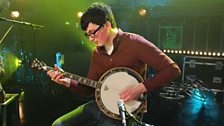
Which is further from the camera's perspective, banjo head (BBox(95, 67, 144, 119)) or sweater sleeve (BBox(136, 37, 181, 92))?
banjo head (BBox(95, 67, 144, 119))

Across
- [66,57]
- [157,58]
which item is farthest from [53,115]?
[157,58]

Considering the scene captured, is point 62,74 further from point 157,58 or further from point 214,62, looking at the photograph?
point 214,62

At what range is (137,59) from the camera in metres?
2.37

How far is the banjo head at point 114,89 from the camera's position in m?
2.38

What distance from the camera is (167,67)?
7.39 feet

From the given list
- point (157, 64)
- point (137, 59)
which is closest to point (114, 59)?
point (137, 59)

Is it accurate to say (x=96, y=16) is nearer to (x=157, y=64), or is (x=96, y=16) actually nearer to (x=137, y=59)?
(x=137, y=59)

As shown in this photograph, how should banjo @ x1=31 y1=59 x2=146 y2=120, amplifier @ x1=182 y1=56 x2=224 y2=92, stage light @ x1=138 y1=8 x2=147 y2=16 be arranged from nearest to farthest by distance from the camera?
banjo @ x1=31 y1=59 x2=146 y2=120
amplifier @ x1=182 y1=56 x2=224 y2=92
stage light @ x1=138 y1=8 x2=147 y2=16

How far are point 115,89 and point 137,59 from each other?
14.5 inches

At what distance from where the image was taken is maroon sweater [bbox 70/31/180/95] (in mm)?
2262

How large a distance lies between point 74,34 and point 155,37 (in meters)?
3.10

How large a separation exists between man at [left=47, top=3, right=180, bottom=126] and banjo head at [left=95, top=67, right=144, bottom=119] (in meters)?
0.05

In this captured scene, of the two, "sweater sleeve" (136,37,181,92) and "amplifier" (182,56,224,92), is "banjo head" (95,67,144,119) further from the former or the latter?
"amplifier" (182,56,224,92)

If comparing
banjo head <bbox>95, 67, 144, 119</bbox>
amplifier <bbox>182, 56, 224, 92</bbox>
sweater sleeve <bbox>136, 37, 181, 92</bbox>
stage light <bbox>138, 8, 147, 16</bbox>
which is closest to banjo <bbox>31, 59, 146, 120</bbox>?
banjo head <bbox>95, 67, 144, 119</bbox>
